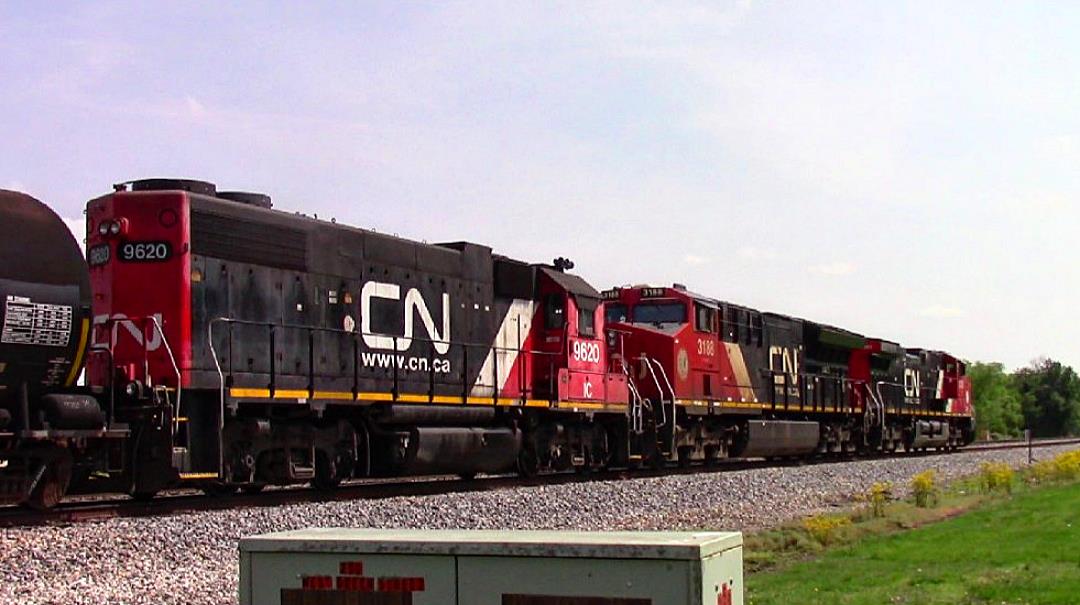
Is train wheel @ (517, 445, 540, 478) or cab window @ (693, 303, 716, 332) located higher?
cab window @ (693, 303, 716, 332)

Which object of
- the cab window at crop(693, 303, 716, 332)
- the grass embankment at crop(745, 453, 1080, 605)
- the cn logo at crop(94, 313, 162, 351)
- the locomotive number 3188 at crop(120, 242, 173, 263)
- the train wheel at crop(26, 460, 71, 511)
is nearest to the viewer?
the grass embankment at crop(745, 453, 1080, 605)

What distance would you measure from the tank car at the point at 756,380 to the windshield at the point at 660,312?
0.9 inches

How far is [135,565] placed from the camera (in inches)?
405

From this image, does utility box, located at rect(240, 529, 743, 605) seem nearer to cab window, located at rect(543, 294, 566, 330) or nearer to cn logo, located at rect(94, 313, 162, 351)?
cn logo, located at rect(94, 313, 162, 351)

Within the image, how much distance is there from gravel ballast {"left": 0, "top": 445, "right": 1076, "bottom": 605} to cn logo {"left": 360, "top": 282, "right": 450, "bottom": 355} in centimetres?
275

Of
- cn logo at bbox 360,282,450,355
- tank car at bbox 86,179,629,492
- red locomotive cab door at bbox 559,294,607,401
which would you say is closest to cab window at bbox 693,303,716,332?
red locomotive cab door at bbox 559,294,607,401

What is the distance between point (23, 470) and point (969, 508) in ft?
42.6

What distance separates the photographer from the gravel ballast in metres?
9.42

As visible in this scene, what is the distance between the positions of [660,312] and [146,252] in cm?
1455

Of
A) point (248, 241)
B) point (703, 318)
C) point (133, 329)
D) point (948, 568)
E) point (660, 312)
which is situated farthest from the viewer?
point (703, 318)

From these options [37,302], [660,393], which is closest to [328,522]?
[37,302]

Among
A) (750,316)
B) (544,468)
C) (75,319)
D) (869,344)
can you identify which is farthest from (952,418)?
(75,319)

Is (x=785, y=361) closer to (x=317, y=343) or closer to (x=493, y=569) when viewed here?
(x=317, y=343)

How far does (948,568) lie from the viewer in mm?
11266
